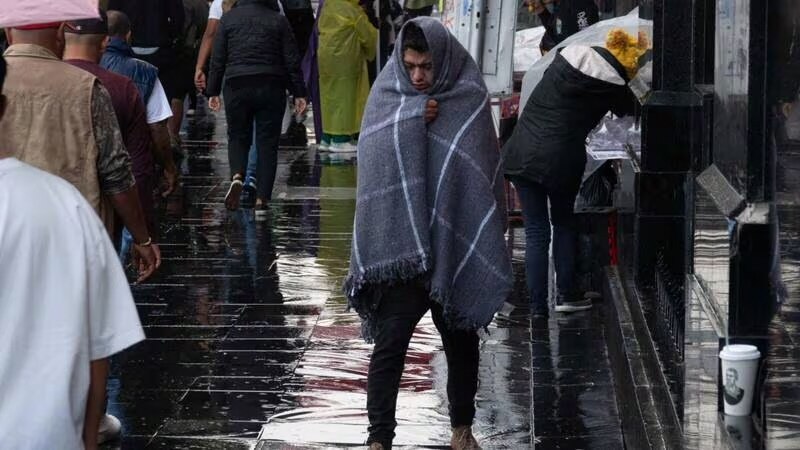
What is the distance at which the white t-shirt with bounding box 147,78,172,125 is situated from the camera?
8420mm

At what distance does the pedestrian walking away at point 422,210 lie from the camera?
5.73m

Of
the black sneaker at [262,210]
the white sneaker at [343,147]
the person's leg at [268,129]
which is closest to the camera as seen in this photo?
the black sneaker at [262,210]

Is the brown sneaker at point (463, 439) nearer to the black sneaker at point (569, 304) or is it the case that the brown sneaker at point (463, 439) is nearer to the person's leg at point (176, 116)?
the black sneaker at point (569, 304)

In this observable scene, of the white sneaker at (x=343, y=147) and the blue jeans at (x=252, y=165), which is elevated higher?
the blue jeans at (x=252, y=165)

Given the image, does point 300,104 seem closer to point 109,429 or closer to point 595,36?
point 595,36

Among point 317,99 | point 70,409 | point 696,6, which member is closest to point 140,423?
point 696,6

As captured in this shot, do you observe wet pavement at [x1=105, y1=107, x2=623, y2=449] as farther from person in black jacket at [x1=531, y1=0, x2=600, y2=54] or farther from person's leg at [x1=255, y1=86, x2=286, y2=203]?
person in black jacket at [x1=531, y1=0, x2=600, y2=54]

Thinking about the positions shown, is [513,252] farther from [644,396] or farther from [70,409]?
[70,409]

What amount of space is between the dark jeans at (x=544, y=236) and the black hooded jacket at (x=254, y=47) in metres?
4.09

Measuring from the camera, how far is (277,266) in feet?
33.0

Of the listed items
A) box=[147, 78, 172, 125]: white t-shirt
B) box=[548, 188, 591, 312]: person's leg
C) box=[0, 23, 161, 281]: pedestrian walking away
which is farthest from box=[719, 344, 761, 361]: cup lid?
box=[147, 78, 172, 125]: white t-shirt

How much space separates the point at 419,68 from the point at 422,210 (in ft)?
1.72

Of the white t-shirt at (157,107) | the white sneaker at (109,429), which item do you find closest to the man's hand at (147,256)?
the white sneaker at (109,429)

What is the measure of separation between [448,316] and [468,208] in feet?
1.31
